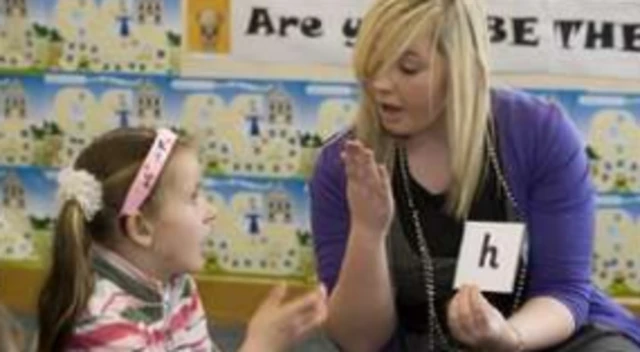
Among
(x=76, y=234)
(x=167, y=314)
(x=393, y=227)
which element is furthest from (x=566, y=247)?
(x=76, y=234)

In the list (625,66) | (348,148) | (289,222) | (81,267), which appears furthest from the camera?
(289,222)

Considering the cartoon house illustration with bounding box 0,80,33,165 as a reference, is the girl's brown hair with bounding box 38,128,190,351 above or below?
above

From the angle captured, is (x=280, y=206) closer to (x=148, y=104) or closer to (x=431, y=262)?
(x=148, y=104)

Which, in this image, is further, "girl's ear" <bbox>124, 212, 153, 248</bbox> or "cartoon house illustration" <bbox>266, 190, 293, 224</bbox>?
"cartoon house illustration" <bbox>266, 190, 293, 224</bbox>

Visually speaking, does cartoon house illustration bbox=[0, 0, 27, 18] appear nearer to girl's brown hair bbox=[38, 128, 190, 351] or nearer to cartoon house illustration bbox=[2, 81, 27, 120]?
cartoon house illustration bbox=[2, 81, 27, 120]

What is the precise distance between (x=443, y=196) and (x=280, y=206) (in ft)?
4.85

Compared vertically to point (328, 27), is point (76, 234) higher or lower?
higher

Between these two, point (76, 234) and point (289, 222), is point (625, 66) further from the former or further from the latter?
point (76, 234)

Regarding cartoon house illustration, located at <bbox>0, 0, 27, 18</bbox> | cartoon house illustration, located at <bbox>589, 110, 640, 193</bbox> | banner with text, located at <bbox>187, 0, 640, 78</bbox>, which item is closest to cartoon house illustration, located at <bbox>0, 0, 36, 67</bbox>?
cartoon house illustration, located at <bbox>0, 0, 27, 18</bbox>

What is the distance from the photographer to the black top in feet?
6.27

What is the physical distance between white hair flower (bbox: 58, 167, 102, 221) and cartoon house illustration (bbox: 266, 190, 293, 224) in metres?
1.71

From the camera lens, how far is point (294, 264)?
3.40 metres

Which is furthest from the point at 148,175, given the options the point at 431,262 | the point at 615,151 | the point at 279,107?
the point at 615,151

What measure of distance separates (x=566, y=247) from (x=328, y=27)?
4.76ft
